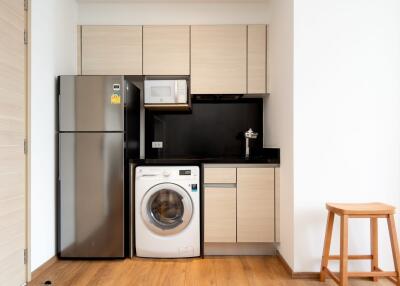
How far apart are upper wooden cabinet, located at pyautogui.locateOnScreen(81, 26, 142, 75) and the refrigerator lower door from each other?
83cm

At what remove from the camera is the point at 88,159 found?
283 cm

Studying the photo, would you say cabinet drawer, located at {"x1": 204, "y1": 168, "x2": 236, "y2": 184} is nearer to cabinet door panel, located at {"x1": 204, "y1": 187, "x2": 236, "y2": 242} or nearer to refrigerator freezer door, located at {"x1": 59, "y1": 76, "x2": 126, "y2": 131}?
cabinet door panel, located at {"x1": 204, "y1": 187, "x2": 236, "y2": 242}

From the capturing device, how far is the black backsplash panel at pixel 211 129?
3.64m

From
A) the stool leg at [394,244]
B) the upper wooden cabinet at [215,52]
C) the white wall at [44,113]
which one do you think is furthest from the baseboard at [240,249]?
the upper wooden cabinet at [215,52]

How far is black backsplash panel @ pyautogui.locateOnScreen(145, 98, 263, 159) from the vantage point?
3643 mm

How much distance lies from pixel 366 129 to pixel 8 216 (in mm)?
2647

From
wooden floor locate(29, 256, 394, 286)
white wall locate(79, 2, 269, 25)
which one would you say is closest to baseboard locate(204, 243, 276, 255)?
wooden floor locate(29, 256, 394, 286)

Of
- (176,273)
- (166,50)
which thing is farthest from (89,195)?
(166,50)

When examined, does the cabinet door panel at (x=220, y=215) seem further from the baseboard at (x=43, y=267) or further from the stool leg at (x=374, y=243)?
the baseboard at (x=43, y=267)

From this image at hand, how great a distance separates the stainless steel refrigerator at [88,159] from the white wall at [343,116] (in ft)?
5.02

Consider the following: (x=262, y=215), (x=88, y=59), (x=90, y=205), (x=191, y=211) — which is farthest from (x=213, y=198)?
(x=88, y=59)

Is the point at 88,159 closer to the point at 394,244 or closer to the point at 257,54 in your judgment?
the point at 257,54

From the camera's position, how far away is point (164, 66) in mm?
3299

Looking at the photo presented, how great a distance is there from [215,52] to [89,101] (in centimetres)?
135
